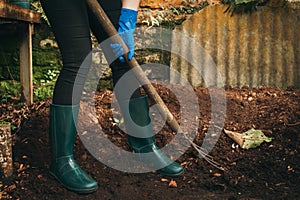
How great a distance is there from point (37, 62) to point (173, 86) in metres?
1.14

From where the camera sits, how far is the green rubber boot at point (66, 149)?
2096mm

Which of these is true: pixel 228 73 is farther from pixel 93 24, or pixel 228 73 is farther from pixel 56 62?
pixel 93 24

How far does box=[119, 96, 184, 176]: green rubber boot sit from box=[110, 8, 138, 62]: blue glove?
28cm

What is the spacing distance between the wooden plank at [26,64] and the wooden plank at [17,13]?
0.29 ft

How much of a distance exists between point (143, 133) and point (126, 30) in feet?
1.93

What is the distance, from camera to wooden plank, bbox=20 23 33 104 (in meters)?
3.13

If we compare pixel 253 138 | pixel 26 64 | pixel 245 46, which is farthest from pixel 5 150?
pixel 245 46

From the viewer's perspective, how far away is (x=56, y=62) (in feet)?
11.3

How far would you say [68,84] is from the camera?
2.08 metres

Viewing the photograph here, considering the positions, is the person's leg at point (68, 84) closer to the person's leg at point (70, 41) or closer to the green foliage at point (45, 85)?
the person's leg at point (70, 41)

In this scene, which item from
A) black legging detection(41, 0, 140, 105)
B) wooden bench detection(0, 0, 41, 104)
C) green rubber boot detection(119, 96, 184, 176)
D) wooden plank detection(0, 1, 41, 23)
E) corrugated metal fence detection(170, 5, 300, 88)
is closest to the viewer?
black legging detection(41, 0, 140, 105)

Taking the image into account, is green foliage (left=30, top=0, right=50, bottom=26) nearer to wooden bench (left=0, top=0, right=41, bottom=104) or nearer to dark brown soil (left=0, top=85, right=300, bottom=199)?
wooden bench (left=0, top=0, right=41, bottom=104)

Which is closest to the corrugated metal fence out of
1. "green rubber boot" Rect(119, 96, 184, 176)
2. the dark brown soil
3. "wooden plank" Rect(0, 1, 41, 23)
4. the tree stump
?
the dark brown soil

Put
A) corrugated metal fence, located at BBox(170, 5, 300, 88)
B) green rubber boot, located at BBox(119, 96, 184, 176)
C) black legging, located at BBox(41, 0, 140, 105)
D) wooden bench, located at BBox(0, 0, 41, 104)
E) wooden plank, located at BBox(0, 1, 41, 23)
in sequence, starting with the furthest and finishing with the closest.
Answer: corrugated metal fence, located at BBox(170, 5, 300, 88)
wooden bench, located at BBox(0, 0, 41, 104)
wooden plank, located at BBox(0, 1, 41, 23)
green rubber boot, located at BBox(119, 96, 184, 176)
black legging, located at BBox(41, 0, 140, 105)
